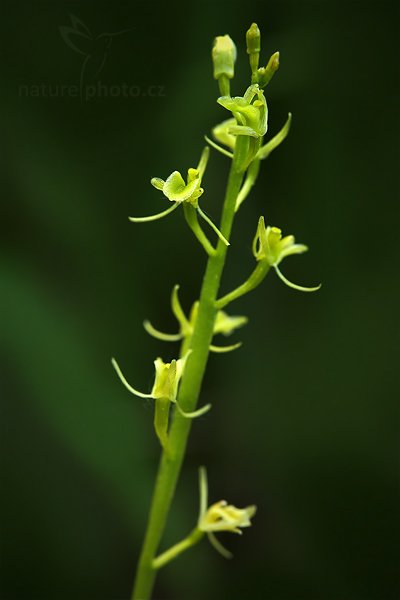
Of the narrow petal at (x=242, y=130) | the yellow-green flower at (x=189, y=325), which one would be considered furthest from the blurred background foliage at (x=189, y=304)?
the narrow petal at (x=242, y=130)

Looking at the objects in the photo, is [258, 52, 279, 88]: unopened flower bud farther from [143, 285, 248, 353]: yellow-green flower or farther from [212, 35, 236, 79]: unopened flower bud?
[143, 285, 248, 353]: yellow-green flower

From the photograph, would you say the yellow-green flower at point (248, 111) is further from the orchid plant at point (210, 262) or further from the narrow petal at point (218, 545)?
the narrow petal at point (218, 545)

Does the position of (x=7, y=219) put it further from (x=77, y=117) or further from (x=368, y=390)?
(x=368, y=390)

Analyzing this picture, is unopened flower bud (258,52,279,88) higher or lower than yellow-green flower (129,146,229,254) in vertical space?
higher

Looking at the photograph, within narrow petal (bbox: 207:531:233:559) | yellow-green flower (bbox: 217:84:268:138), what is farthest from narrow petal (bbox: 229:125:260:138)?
narrow petal (bbox: 207:531:233:559)

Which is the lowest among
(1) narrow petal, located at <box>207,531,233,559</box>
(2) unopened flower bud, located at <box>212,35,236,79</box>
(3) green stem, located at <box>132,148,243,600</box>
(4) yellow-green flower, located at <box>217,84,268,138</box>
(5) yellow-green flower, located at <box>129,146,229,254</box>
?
(1) narrow petal, located at <box>207,531,233,559</box>
